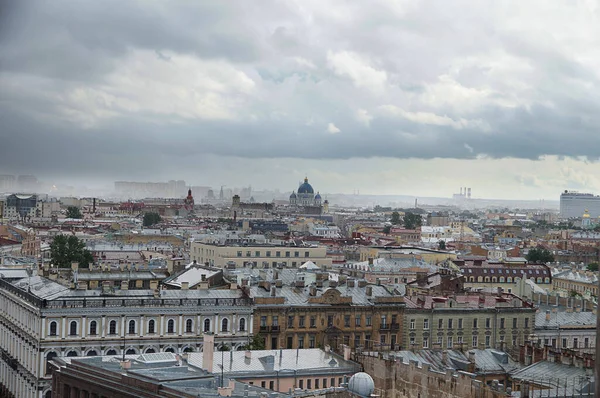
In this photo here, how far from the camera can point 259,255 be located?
9194 centimetres

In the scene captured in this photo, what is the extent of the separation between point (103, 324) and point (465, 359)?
16309mm

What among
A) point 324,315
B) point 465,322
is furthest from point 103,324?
point 465,322

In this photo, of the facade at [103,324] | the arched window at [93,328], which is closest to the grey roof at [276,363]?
the facade at [103,324]

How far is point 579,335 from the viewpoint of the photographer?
58281mm

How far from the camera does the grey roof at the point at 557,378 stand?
109 ft

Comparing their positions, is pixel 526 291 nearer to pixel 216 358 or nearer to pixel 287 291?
pixel 287 291

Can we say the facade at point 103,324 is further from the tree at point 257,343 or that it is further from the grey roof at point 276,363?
the grey roof at point 276,363

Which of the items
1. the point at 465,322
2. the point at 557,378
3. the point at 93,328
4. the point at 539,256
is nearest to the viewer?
the point at 557,378

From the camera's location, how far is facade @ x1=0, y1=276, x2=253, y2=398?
46250mm

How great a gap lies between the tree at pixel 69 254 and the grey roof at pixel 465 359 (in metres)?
50.4

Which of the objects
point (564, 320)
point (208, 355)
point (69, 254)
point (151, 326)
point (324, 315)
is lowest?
point (564, 320)

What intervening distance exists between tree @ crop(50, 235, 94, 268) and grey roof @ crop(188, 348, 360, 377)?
49736 mm

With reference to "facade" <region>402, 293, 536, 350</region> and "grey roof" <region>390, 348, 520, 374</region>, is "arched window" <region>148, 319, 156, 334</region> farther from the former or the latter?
"facade" <region>402, 293, 536, 350</region>

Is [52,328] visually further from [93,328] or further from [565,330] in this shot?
[565,330]
